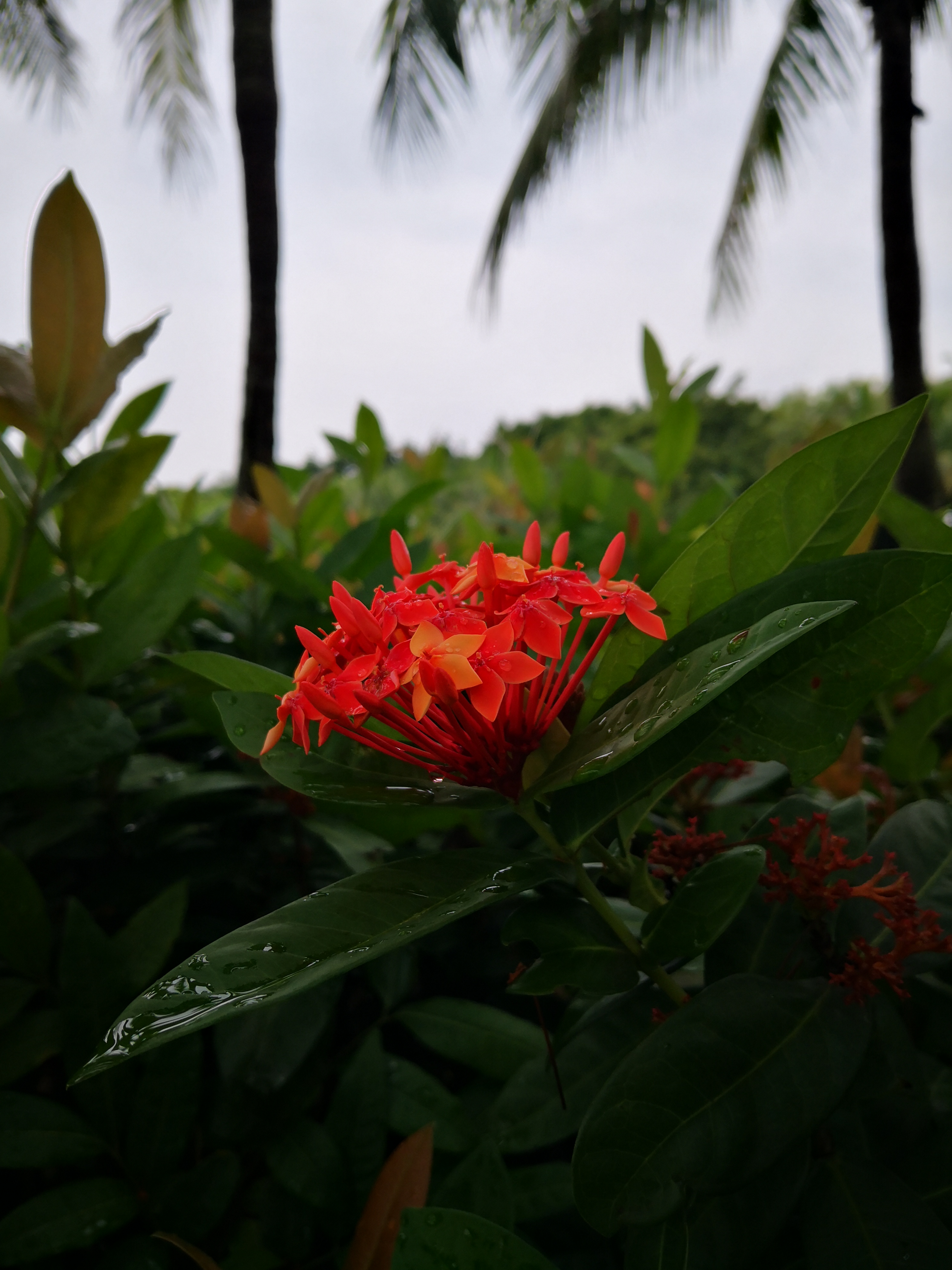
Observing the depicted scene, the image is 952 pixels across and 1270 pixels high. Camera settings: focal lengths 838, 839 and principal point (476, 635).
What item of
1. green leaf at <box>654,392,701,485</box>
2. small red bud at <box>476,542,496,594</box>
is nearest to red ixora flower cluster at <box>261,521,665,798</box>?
small red bud at <box>476,542,496,594</box>

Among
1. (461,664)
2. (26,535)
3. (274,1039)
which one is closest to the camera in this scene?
(461,664)

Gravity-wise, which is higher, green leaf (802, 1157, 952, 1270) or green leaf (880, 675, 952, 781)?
green leaf (880, 675, 952, 781)

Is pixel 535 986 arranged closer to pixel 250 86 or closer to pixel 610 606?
pixel 610 606

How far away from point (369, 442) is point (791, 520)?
1544mm

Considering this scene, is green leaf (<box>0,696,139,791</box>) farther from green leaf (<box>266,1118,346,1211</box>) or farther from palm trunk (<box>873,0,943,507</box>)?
palm trunk (<box>873,0,943,507</box>)

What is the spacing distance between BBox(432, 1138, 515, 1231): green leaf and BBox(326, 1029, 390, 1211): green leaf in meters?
0.19

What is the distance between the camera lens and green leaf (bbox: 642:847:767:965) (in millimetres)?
698

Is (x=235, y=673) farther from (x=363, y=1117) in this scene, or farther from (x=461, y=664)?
(x=363, y=1117)

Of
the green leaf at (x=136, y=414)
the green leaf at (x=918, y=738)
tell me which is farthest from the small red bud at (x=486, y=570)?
the green leaf at (x=136, y=414)

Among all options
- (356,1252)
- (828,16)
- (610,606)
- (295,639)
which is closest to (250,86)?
(295,639)

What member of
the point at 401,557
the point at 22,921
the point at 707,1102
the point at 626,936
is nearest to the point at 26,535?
the point at 22,921

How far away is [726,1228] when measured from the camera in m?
0.69

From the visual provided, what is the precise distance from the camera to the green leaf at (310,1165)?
0.99 metres

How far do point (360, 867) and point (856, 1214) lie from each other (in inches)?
22.9
